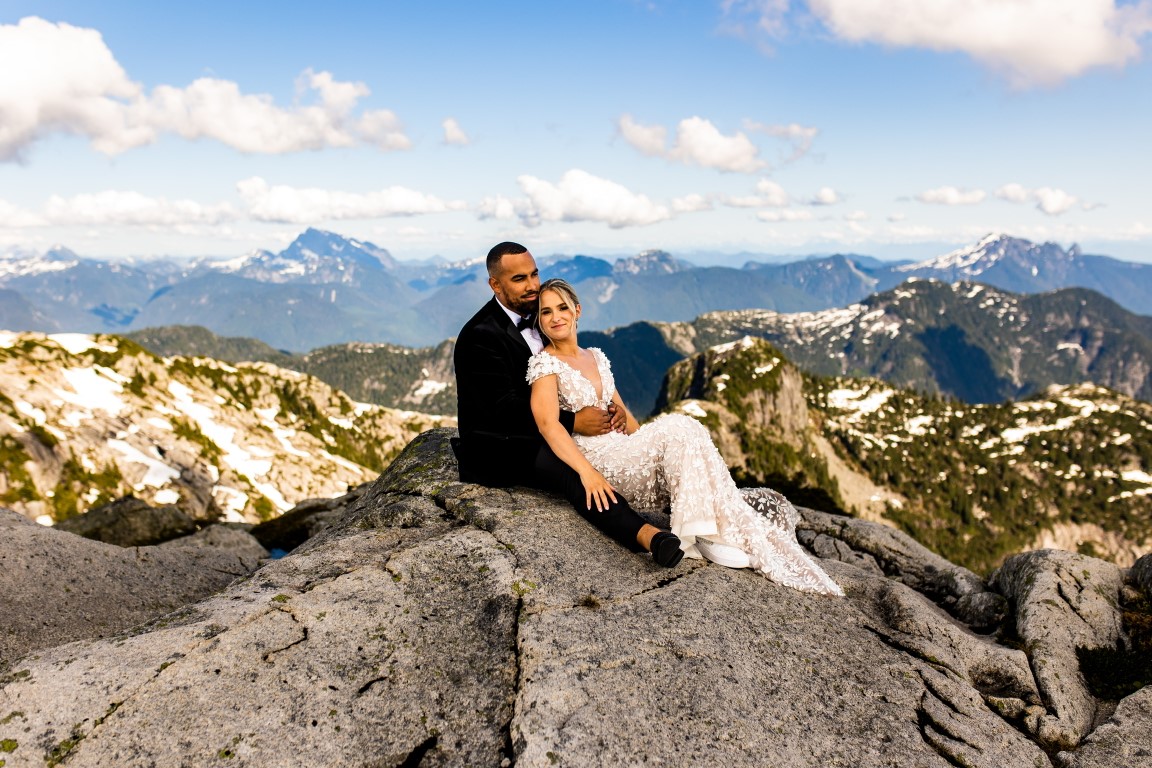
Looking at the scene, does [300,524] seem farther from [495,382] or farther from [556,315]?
[556,315]

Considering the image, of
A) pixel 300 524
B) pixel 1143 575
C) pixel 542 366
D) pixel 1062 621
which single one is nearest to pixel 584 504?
pixel 542 366

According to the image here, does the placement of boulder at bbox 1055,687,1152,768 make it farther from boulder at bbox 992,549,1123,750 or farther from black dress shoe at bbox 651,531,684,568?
black dress shoe at bbox 651,531,684,568

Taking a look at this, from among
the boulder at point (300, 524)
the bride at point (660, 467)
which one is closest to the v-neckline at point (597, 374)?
the bride at point (660, 467)

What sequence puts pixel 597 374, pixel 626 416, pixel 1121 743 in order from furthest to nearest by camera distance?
pixel 626 416, pixel 597 374, pixel 1121 743

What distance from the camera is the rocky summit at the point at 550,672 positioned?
7.24 m

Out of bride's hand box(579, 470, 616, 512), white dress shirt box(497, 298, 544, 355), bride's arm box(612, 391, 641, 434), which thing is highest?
white dress shirt box(497, 298, 544, 355)

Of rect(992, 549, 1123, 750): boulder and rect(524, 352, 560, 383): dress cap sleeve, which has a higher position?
rect(524, 352, 560, 383): dress cap sleeve

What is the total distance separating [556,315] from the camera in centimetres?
1170

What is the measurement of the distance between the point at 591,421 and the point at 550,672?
5101 mm

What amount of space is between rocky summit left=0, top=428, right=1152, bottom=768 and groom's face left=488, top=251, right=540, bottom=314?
13.8 feet

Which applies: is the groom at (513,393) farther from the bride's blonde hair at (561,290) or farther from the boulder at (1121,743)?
the boulder at (1121,743)

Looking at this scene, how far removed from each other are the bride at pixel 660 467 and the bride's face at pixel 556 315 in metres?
0.02

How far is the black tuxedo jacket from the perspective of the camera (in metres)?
12.0

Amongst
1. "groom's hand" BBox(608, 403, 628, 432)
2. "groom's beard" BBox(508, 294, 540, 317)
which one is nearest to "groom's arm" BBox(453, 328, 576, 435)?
"groom's beard" BBox(508, 294, 540, 317)
